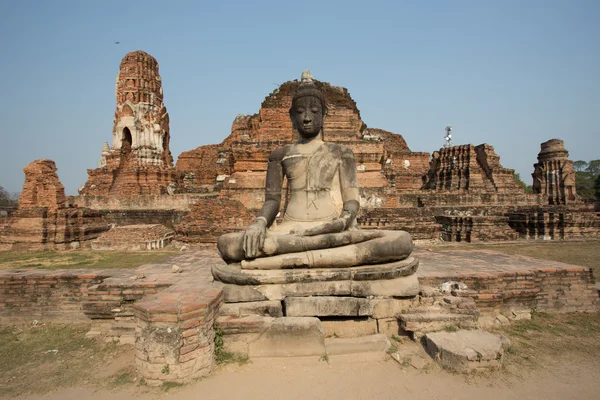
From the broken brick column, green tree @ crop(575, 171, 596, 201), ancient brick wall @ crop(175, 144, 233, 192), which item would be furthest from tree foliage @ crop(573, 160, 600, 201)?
the broken brick column

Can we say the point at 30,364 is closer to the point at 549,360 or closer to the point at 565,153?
the point at 549,360

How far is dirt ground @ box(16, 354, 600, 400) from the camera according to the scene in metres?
2.59

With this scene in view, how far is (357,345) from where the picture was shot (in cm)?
314

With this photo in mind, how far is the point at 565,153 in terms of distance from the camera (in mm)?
22938

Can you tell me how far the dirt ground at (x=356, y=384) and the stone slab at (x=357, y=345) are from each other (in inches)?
2.4

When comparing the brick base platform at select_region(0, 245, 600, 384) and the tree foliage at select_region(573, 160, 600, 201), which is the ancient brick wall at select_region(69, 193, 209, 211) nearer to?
the brick base platform at select_region(0, 245, 600, 384)

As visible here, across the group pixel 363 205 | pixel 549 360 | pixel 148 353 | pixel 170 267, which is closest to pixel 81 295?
pixel 170 267

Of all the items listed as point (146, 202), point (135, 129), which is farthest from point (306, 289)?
point (135, 129)

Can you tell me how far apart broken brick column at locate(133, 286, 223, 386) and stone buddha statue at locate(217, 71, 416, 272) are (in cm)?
86

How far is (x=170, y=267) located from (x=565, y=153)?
26702 mm

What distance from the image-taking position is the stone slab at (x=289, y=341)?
3.08 meters

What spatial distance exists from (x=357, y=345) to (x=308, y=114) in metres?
2.72

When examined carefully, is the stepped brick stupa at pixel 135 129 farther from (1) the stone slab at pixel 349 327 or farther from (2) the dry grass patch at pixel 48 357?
(1) the stone slab at pixel 349 327

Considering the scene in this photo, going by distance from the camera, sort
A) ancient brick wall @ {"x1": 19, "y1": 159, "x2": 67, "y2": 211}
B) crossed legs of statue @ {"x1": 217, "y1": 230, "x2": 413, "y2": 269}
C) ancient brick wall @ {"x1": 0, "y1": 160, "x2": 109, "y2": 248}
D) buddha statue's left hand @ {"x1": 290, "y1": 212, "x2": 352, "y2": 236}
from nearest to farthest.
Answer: crossed legs of statue @ {"x1": 217, "y1": 230, "x2": 413, "y2": 269} → buddha statue's left hand @ {"x1": 290, "y1": 212, "x2": 352, "y2": 236} → ancient brick wall @ {"x1": 0, "y1": 160, "x2": 109, "y2": 248} → ancient brick wall @ {"x1": 19, "y1": 159, "x2": 67, "y2": 211}
